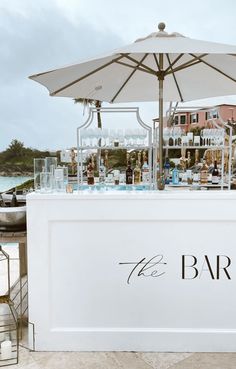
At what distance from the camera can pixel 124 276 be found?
6.88ft

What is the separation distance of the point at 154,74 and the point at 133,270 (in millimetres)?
1368

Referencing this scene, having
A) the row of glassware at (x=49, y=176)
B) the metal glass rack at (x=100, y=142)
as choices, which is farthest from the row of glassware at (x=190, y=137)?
the row of glassware at (x=49, y=176)

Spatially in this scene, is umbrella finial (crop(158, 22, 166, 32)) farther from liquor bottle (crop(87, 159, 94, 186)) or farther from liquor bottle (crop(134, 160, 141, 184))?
liquor bottle (crop(87, 159, 94, 186))

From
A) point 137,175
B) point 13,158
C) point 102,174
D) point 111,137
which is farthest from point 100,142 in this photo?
point 13,158

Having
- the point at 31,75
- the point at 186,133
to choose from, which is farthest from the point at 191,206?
the point at 31,75

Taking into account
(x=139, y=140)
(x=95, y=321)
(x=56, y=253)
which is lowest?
(x=95, y=321)

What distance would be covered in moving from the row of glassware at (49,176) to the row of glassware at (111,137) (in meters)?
0.48

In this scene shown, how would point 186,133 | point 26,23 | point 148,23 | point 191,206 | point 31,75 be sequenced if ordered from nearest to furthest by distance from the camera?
point 191,206 < point 31,75 < point 186,133 < point 148,23 < point 26,23

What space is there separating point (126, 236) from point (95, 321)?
0.57m

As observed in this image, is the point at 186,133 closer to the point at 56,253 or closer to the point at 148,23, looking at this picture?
the point at 56,253

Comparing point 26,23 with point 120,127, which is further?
point 26,23

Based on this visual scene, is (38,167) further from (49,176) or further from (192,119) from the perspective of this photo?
(192,119)

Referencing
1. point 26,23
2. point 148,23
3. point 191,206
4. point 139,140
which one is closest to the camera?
point 191,206

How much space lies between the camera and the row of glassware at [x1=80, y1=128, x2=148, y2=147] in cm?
262
